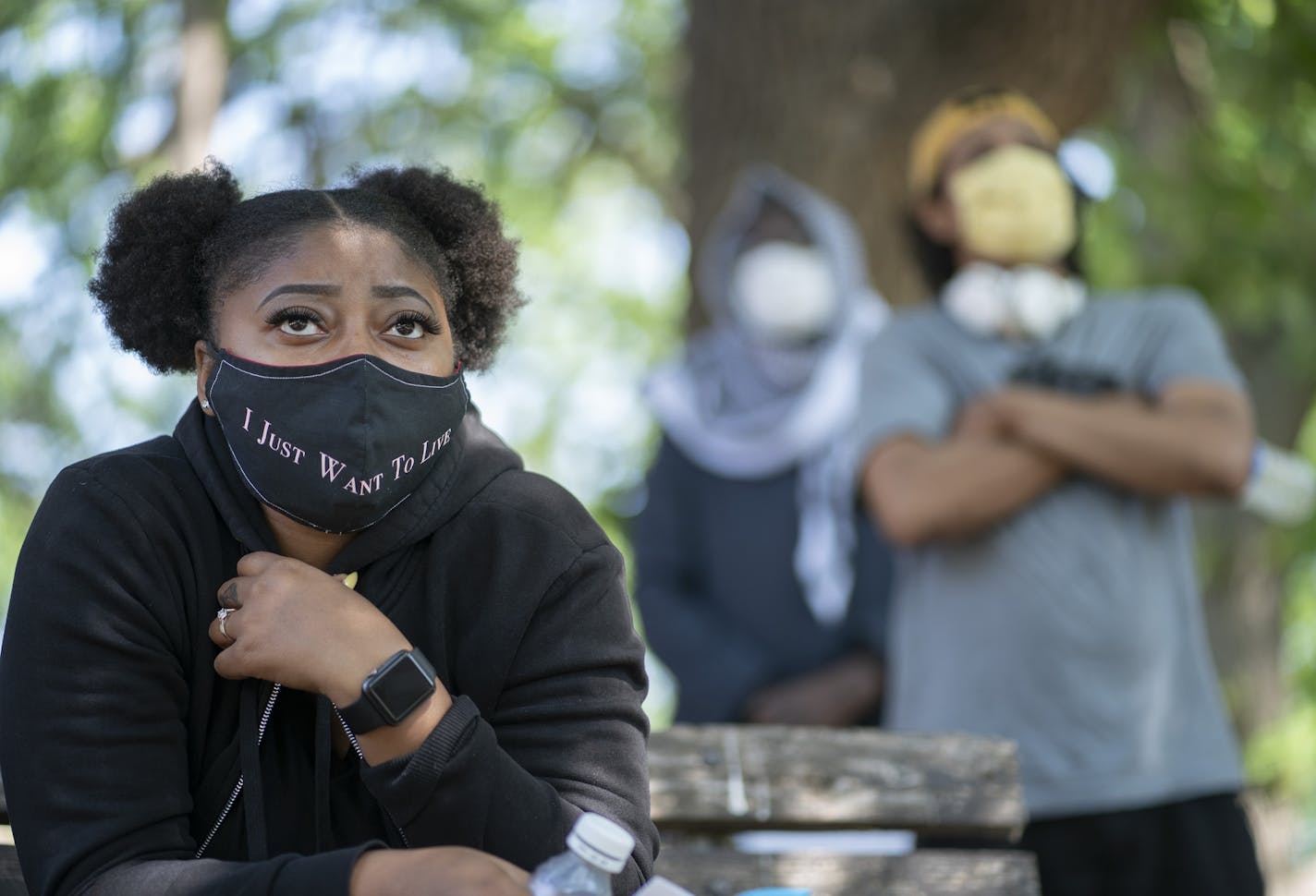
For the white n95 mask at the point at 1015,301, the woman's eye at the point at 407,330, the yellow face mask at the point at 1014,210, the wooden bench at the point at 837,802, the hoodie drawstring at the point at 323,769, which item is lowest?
the wooden bench at the point at 837,802

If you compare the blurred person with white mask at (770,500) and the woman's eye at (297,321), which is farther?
the blurred person with white mask at (770,500)

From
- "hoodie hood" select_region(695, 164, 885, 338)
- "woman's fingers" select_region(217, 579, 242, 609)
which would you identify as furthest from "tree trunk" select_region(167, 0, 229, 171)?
"woman's fingers" select_region(217, 579, 242, 609)

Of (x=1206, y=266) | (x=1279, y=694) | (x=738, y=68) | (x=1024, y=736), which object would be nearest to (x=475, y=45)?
(x=738, y=68)

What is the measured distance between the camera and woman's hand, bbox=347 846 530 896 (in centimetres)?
184

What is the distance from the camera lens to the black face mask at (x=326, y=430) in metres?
2.09

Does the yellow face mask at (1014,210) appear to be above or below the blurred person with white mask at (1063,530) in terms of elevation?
above

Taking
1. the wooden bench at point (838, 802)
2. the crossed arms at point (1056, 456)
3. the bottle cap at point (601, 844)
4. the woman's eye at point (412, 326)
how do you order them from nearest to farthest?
the bottle cap at point (601, 844) → the woman's eye at point (412, 326) → the wooden bench at point (838, 802) → the crossed arms at point (1056, 456)

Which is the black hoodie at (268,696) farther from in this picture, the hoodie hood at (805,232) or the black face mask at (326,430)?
the hoodie hood at (805,232)

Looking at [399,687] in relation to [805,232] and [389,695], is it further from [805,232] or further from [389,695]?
[805,232]

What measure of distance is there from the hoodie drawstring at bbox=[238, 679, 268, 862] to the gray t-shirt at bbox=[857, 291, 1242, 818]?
201 cm

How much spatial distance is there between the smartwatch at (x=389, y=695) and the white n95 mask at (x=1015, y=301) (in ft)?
7.76

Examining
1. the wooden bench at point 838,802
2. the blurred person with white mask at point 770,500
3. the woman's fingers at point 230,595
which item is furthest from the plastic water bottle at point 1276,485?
the woman's fingers at point 230,595

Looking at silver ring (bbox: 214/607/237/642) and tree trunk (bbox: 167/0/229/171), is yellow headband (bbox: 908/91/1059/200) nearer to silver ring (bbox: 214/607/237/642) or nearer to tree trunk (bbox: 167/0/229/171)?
silver ring (bbox: 214/607/237/642)

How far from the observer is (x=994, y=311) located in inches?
157
